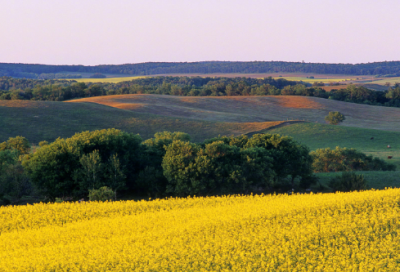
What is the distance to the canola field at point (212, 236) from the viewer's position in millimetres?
14453

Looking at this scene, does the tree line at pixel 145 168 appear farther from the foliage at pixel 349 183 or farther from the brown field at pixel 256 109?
the brown field at pixel 256 109

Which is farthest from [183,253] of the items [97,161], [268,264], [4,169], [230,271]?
[4,169]

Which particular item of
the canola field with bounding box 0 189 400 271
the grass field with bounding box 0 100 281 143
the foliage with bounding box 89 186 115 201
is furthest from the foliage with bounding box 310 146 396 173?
the foliage with bounding box 89 186 115 201

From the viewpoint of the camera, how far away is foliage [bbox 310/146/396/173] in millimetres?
50875

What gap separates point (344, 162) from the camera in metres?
51.7

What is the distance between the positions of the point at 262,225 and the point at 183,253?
4.84 meters

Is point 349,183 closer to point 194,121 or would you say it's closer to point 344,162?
point 344,162

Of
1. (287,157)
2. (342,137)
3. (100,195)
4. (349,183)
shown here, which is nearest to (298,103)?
(342,137)

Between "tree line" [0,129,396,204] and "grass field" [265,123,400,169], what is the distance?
2736cm

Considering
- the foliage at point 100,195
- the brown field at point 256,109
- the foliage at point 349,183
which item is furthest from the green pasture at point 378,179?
the brown field at point 256,109

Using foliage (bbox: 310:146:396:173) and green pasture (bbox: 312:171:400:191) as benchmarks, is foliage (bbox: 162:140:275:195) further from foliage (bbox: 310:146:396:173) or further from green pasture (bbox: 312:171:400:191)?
foliage (bbox: 310:146:396:173)

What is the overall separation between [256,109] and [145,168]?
7319 centimetres

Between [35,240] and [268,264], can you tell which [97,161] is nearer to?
[35,240]

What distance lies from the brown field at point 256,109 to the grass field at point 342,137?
503 inches
